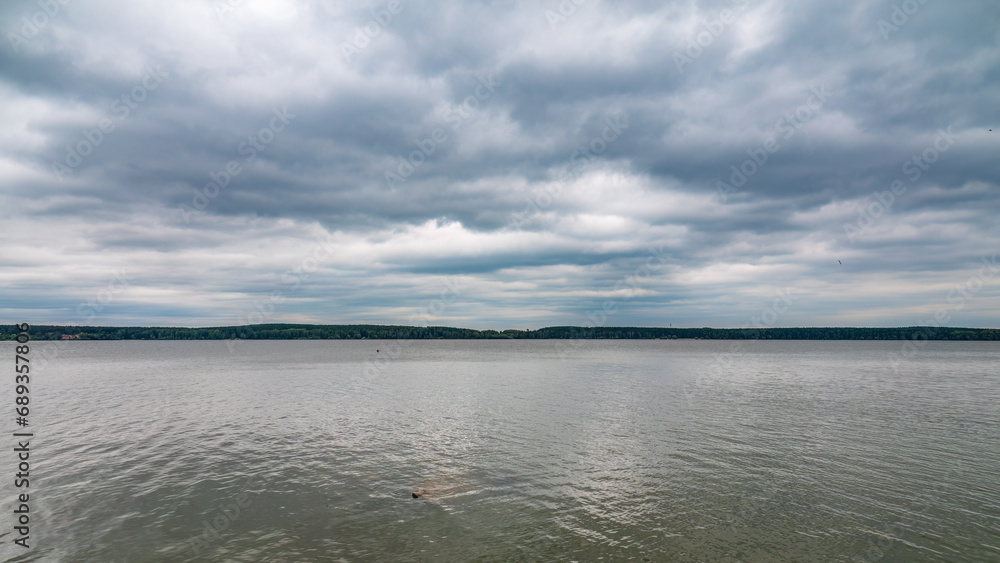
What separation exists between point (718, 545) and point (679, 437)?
65.4 feet

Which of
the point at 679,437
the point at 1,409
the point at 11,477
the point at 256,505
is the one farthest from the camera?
the point at 1,409

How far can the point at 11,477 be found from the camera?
93.7 ft

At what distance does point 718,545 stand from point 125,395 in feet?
246

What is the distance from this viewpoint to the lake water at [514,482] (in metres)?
20.2

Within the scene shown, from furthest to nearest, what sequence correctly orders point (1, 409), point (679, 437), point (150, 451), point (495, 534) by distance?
point (1, 409) → point (679, 437) → point (150, 451) → point (495, 534)

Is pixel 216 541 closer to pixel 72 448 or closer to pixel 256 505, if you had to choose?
pixel 256 505

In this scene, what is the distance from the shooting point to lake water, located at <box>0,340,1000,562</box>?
20.2 m

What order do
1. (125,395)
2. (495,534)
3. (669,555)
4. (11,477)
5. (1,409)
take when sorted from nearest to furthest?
(669,555) → (495,534) → (11,477) → (1,409) → (125,395)

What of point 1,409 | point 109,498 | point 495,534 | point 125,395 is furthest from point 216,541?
point 125,395

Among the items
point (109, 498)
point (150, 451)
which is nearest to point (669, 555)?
point (109, 498)

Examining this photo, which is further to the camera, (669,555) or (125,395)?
(125,395)

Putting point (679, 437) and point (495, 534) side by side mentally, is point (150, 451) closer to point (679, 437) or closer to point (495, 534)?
point (495, 534)

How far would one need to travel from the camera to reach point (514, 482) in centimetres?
2811

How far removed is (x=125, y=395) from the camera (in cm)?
6581
